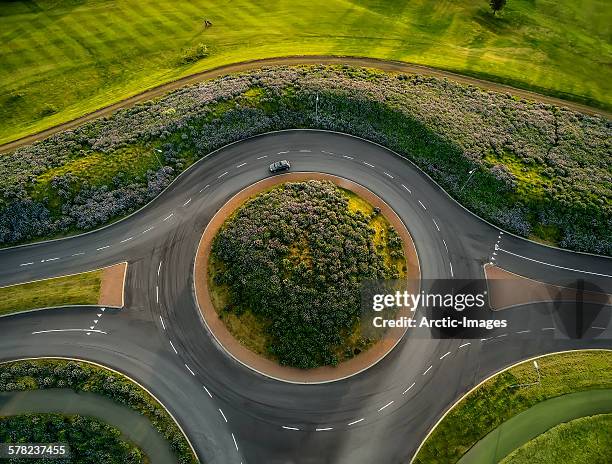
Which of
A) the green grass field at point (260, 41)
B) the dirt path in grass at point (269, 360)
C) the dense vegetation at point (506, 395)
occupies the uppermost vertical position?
the green grass field at point (260, 41)

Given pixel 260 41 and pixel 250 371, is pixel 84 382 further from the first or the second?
pixel 260 41

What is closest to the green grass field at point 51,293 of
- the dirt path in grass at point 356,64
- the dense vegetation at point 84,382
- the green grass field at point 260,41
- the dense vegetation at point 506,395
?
the dense vegetation at point 84,382

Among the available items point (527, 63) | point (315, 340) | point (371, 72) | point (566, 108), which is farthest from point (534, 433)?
point (527, 63)

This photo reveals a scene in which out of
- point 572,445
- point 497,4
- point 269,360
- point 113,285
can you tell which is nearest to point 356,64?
point 497,4

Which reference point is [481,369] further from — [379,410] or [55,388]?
[55,388]

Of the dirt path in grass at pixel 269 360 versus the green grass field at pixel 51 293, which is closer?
the dirt path in grass at pixel 269 360

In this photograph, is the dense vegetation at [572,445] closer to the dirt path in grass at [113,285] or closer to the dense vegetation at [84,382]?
the dense vegetation at [84,382]

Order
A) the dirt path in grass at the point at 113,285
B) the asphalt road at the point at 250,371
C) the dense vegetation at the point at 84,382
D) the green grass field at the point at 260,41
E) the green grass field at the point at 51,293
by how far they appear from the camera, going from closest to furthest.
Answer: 1. the asphalt road at the point at 250,371
2. the dense vegetation at the point at 84,382
3. the green grass field at the point at 51,293
4. the dirt path in grass at the point at 113,285
5. the green grass field at the point at 260,41
